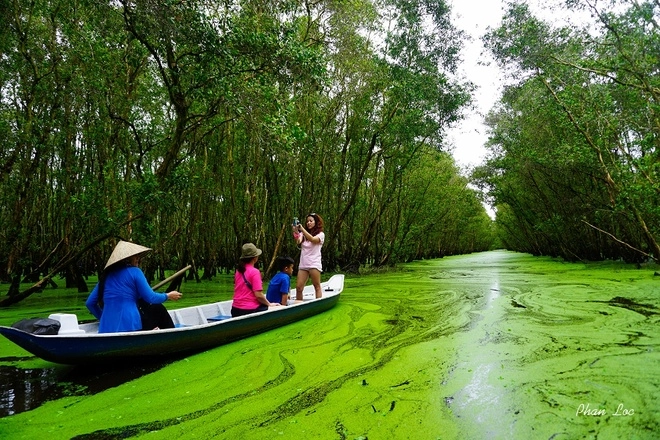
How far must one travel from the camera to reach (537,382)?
2365mm

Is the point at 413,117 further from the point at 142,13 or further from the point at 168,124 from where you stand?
the point at 142,13

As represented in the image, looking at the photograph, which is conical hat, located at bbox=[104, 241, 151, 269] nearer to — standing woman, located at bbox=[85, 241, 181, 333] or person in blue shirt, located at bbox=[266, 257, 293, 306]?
standing woman, located at bbox=[85, 241, 181, 333]

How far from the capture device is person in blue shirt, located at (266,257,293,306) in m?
4.41

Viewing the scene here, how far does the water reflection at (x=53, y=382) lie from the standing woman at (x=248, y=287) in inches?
39.6

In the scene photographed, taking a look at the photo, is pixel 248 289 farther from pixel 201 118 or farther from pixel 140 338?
pixel 201 118

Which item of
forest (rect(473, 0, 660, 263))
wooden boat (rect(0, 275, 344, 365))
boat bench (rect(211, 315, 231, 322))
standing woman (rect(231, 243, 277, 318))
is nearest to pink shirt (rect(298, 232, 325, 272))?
wooden boat (rect(0, 275, 344, 365))

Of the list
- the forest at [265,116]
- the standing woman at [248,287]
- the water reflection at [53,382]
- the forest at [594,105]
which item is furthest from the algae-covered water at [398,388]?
the forest at [594,105]

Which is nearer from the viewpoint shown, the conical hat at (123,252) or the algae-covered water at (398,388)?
the algae-covered water at (398,388)

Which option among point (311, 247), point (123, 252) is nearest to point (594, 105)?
point (311, 247)

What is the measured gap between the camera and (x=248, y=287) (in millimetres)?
3855

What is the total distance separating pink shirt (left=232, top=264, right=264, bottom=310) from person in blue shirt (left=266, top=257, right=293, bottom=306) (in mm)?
552

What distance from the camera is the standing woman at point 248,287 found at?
3.79 metres

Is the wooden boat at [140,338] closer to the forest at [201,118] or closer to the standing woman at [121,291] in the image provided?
the standing woman at [121,291]

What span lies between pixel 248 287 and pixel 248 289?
3 cm
